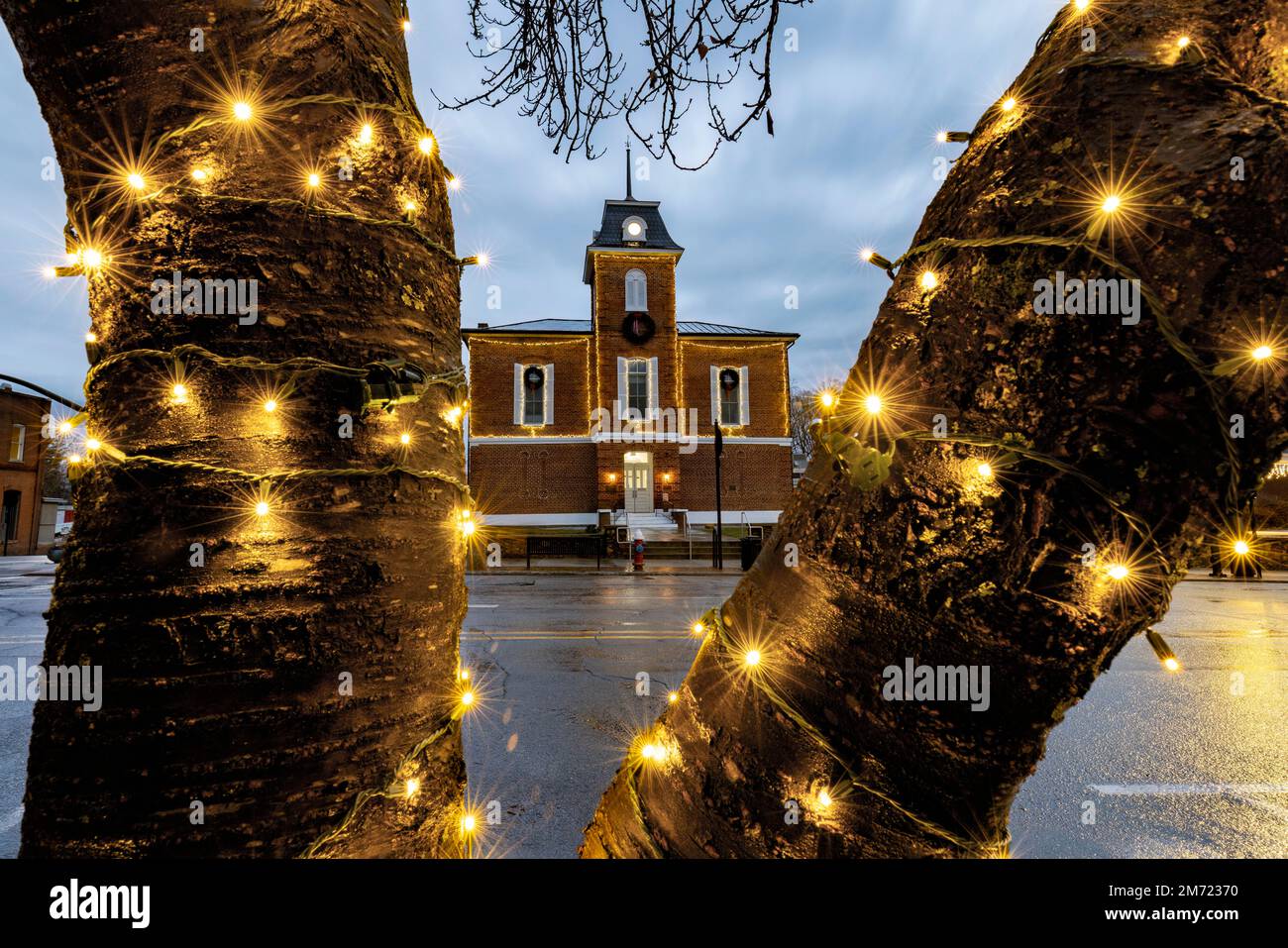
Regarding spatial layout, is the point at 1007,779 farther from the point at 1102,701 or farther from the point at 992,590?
the point at 1102,701

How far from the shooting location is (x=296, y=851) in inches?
38.1

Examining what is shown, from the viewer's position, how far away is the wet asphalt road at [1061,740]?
2.94 metres

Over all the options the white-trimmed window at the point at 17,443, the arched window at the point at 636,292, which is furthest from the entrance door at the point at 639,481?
the white-trimmed window at the point at 17,443

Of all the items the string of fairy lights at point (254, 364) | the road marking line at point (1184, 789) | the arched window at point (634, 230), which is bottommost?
the road marking line at point (1184, 789)

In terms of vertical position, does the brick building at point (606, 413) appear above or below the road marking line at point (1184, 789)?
above

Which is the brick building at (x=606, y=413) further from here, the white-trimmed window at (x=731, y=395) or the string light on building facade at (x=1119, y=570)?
the string light on building facade at (x=1119, y=570)

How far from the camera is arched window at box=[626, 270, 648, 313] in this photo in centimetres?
2316

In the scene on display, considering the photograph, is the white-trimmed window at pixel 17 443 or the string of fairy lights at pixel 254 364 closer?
the string of fairy lights at pixel 254 364

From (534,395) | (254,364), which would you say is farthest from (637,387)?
(254,364)

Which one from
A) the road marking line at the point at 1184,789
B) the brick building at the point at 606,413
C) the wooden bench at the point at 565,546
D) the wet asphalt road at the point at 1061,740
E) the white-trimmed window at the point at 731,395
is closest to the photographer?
the wet asphalt road at the point at 1061,740

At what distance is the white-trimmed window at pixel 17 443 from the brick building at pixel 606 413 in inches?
934

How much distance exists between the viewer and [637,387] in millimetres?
23391

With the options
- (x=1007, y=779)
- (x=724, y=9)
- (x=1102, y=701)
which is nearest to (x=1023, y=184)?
(x=1007, y=779)
